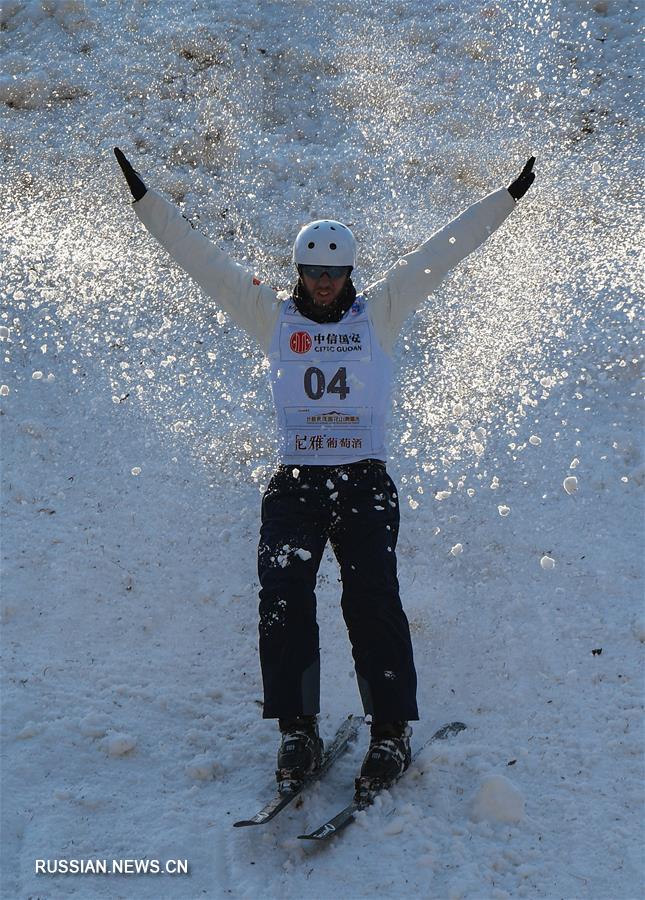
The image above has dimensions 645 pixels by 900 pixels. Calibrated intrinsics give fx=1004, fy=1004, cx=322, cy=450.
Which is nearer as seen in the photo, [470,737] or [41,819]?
[41,819]

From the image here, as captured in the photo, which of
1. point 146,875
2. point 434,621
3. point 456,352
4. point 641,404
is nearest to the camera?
point 146,875

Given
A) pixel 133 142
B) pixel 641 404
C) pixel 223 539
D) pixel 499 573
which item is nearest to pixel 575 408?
pixel 641 404

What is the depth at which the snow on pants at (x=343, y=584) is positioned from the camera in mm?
3629

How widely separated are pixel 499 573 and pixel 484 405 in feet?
4.30

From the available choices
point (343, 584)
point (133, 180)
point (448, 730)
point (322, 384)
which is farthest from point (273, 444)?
point (448, 730)

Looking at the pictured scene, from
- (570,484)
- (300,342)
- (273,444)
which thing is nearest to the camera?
(300,342)

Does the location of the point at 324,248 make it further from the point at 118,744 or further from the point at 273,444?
the point at 118,744

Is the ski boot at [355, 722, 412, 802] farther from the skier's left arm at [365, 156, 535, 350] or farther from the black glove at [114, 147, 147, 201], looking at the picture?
the black glove at [114, 147, 147, 201]

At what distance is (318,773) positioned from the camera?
12.1 ft

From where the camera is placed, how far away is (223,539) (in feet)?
16.7

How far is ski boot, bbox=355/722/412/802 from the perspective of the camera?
11.7 feet

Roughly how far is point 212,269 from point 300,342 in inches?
21.4

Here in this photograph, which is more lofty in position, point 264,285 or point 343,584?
point 264,285

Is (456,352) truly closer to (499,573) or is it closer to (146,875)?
(499,573)
